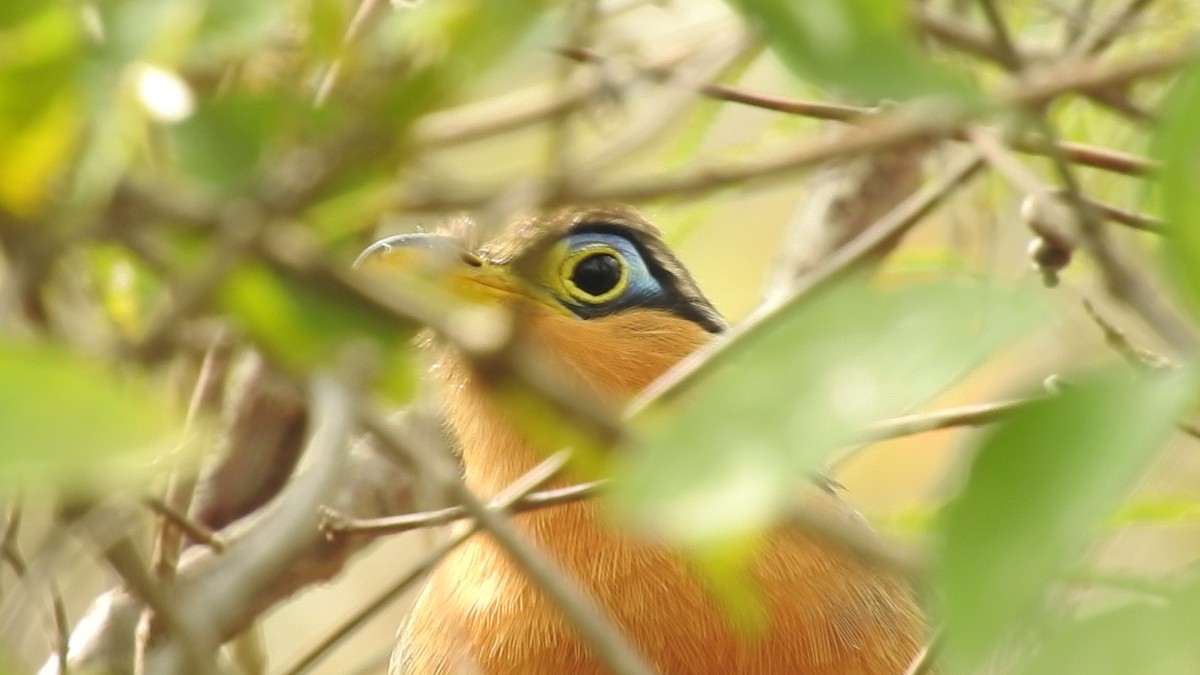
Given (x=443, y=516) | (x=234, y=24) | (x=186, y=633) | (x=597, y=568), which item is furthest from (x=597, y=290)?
(x=186, y=633)

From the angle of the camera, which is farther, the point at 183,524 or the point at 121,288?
the point at 121,288

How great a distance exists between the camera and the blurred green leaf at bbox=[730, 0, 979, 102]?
1.43 metres

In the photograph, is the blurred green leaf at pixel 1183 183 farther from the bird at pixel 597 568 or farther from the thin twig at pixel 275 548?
the bird at pixel 597 568

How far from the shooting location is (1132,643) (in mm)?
1161

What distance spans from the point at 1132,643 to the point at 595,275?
260cm

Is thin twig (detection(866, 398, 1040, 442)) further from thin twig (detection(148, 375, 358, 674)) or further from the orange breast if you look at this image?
the orange breast

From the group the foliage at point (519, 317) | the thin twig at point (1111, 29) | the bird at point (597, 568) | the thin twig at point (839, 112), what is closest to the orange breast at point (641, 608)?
the bird at point (597, 568)

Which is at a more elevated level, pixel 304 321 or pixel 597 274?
pixel 304 321

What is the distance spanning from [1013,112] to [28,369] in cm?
90

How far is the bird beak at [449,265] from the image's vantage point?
287 cm

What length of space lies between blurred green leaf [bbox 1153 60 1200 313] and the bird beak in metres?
1.56

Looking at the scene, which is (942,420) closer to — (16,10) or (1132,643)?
(1132,643)

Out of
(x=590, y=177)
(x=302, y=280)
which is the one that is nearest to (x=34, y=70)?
(x=302, y=280)

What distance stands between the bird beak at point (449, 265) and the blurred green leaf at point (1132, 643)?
1.67 meters
